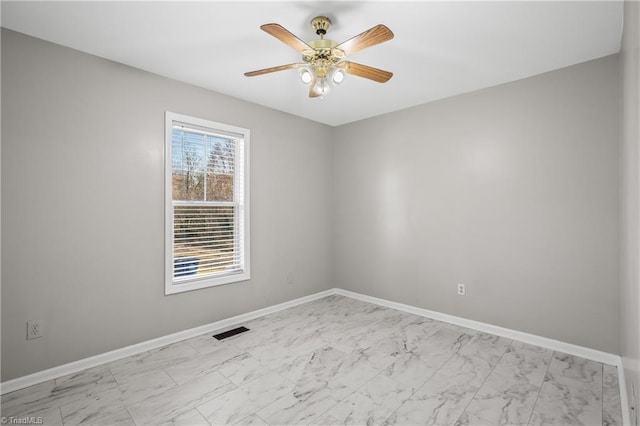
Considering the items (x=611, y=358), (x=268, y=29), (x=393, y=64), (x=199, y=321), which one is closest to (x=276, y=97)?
(x=393, y=64)

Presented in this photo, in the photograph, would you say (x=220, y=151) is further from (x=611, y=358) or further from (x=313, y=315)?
(x=611, y=358)

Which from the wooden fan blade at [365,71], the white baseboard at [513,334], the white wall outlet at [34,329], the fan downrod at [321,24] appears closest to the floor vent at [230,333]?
the white wall outlet at [34,329]

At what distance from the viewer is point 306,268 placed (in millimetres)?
4473

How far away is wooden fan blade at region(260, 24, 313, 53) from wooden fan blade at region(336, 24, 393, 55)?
0.25 metres

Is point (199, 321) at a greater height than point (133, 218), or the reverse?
point (133, 218)

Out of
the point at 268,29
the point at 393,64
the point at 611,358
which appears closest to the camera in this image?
the point at 268,29

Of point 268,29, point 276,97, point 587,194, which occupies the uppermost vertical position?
point 276,97

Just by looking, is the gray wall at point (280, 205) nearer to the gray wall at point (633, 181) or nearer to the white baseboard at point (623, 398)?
the white baseboard at point (623, 398)

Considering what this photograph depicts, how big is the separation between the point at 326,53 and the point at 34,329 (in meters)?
2.99

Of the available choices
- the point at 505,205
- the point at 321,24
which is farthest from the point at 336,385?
the point at 321,24

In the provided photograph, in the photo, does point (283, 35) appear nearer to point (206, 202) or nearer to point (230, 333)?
point (206, 202)

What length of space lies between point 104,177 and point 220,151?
1191 millimetres

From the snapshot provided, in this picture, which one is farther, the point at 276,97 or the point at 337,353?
the point at 276,97

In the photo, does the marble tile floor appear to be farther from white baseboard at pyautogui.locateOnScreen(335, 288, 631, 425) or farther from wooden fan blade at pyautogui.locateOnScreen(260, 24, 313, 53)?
wooden fan blade at pyautogui.locateOnScreen(260, 24, 313, 53)
